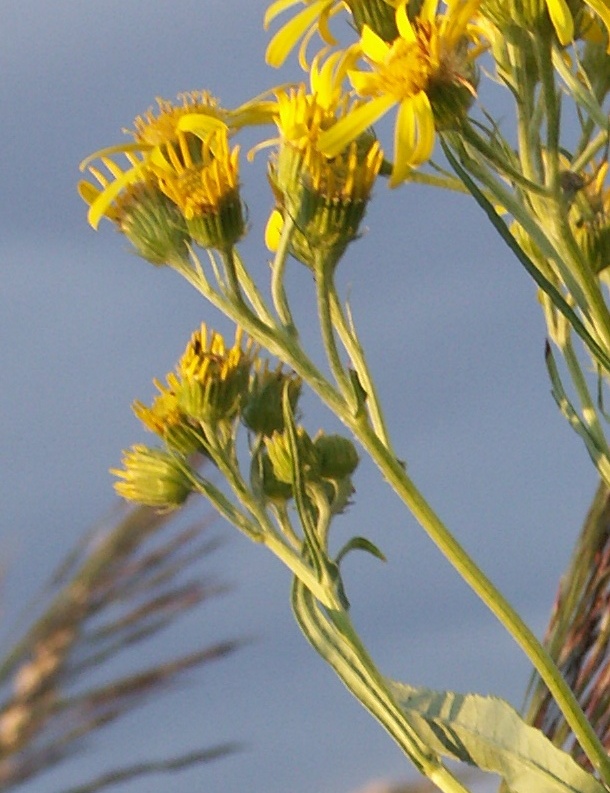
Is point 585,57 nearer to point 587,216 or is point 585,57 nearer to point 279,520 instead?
point 587,216

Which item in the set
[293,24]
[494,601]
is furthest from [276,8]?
[494,601]

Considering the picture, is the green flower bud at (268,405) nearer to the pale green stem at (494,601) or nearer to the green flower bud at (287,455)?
the green flower bud at (287,455)

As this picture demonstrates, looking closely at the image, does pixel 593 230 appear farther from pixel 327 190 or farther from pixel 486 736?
pixel 486 736

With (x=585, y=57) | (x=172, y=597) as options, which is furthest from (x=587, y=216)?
(x=172, y=597)

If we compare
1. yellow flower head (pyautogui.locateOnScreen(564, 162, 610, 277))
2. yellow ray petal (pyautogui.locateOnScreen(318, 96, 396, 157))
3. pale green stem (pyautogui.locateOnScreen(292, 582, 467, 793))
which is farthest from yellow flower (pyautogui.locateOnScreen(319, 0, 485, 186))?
pale green stem (pyautogui.locateOnScreen(292, 582, 467, 793))

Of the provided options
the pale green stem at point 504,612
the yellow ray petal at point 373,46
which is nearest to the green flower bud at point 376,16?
the yellow ray petal at point 373,46

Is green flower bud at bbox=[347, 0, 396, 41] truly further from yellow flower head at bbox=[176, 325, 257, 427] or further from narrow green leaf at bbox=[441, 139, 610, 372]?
yellow flower head at bbox=[176, 325, 257, 427]
